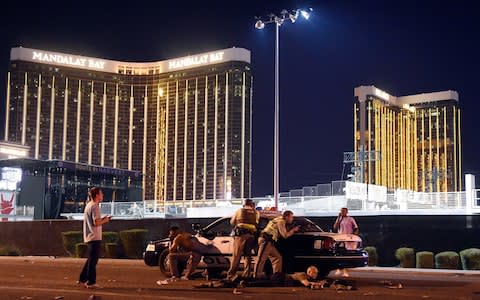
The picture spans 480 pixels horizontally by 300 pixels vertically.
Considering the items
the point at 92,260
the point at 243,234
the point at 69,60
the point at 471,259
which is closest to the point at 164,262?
the point at 243,234

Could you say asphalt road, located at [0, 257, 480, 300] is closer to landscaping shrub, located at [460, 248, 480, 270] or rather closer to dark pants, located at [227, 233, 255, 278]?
dark pants, located at [227, 233, 255, 278]

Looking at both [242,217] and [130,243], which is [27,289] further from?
[130,243]

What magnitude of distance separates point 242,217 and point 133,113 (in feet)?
413

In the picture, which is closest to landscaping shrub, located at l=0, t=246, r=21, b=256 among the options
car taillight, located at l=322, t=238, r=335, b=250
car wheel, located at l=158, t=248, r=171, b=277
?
car wheel, located at l=158, t=248, r=171, b=277

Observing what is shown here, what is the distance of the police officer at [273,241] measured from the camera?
1482 centimetres

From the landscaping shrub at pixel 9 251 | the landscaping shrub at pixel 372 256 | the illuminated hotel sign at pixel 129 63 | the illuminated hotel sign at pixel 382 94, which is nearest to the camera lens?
the landscaping shrub at pixel 372 256

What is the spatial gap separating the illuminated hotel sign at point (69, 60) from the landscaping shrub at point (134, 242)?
10322 cm

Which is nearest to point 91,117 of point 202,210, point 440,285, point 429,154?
point 429,154

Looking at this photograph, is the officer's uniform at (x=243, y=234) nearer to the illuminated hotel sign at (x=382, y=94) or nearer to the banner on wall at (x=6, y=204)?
the banner on wall at (x=6, y=204)

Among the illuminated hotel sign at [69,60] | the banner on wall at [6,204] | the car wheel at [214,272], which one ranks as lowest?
the car wheel at [214,272]

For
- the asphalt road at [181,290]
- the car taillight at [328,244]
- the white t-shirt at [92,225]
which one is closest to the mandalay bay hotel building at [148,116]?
the asphalt road at [181,290]

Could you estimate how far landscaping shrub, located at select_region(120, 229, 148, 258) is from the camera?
93.0ft

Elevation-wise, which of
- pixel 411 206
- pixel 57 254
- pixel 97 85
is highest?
pixel 97 85

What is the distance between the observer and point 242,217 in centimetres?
1486
